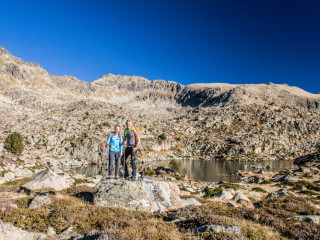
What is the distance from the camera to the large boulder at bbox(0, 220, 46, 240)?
6.64m

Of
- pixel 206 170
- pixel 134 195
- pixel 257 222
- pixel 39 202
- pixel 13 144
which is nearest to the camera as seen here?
pixel 257 222

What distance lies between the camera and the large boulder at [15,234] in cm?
664

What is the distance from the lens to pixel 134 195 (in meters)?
11.7

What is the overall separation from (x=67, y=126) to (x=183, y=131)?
7991cm

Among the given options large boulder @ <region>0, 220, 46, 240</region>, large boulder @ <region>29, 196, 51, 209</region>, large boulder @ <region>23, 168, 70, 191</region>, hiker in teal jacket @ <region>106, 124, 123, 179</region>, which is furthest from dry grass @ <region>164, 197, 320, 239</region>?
large boulder @ <region>23, 168, 70, 191</region>

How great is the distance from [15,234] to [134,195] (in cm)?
598

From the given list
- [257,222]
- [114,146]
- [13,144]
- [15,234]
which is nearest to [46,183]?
[114,146]

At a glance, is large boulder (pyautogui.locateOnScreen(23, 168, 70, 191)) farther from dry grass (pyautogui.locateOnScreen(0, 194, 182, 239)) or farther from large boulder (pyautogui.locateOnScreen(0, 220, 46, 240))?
large boulder (pyautogui.locateOnScreen(0, 220, 46, 240))

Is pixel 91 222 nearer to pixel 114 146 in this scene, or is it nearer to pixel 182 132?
pixel 114 146

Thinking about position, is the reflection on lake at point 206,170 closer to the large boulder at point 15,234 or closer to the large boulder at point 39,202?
the large boulder at point 39,202

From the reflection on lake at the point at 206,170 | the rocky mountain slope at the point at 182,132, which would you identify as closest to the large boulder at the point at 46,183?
the reflection on lake at the point at 206,170

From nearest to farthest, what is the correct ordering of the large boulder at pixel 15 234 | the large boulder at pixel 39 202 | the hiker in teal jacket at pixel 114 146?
the large boulder at pixel 15 234 < the large boulder at pixel 39 202 < the hiker in teal jacket at pixel 114 146

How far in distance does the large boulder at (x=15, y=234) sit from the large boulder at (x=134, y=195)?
4.51 meters

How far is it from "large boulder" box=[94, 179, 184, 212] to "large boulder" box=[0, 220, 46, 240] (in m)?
4.51
